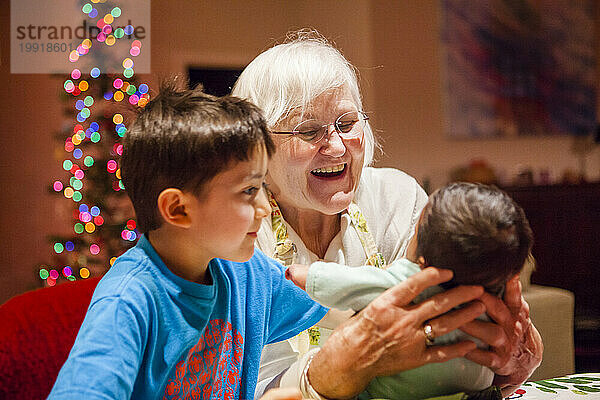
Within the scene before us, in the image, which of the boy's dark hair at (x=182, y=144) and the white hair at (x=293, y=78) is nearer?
the boy's dark hair at (x=182, y=144)

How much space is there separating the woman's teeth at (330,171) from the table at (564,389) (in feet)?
1.89

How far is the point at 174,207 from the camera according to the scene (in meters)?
0.92

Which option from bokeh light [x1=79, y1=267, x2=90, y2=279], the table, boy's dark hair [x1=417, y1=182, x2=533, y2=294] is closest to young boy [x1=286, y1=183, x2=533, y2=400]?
boy's dark hair [x1=417, y1=182, x2=533, y2=294]

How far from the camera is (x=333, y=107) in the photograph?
1.40m

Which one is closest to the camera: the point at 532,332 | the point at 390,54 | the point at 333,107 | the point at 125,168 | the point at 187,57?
the point at 125,168

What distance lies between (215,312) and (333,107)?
0.55 meters

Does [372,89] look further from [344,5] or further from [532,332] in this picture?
[532,332]

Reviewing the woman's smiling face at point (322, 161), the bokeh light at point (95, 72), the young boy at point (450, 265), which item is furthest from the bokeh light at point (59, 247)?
the young boy at point (450, 265)

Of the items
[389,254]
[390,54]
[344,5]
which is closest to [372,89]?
[390,54]

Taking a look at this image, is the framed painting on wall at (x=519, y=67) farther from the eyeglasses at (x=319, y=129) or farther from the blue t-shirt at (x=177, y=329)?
the blue t-shirt at (x=177, y=329)

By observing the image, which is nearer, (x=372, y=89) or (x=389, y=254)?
(x=389, y=254)

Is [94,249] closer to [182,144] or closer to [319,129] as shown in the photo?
[319,129]

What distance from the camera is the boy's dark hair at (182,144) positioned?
2.94ft

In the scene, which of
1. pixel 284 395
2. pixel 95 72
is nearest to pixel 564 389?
pixel 284 395
